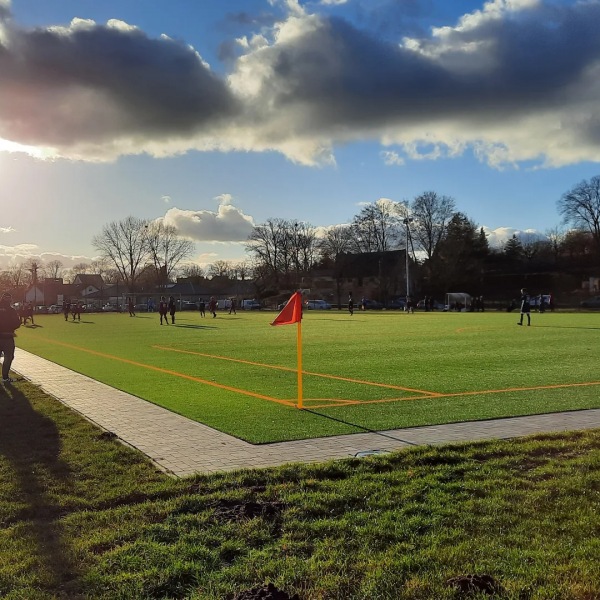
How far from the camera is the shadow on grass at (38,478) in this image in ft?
12.3

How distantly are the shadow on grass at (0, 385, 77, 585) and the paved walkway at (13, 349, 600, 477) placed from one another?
791 millimetres

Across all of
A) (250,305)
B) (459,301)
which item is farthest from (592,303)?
(250,305)

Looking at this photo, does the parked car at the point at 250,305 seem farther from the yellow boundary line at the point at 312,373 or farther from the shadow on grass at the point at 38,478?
the shadow on grass at the point at 38,478

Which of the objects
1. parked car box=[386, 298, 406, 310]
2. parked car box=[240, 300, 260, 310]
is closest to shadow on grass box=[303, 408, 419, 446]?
parked car box=[386, 298, 406, 310]

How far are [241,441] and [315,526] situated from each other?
2.80m

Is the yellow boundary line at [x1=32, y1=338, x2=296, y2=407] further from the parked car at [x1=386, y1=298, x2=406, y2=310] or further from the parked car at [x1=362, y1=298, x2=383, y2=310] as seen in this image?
the parked car at [x1=362, y1=298, x2=383, y2=310]

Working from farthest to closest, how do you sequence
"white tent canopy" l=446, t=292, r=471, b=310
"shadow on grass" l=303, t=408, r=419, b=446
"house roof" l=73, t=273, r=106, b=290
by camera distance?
"house roof" l=73, t=273, r=106, b=290 < "white tent canopy" l=446, t=292, r=471, b=310 < "shadow on grass" l=303, t=408, r=419, b=446

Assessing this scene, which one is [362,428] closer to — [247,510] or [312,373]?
[247,510]

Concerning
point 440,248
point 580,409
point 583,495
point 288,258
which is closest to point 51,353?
point 580,409

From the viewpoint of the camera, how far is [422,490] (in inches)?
187

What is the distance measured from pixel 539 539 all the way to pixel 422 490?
3.63ft

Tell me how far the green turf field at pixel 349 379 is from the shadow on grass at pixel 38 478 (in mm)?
2009

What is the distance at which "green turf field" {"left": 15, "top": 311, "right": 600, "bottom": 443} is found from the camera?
8.18 m

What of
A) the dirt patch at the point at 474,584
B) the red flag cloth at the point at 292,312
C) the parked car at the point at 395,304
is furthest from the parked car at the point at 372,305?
the dirt patch at the point at 474,584
